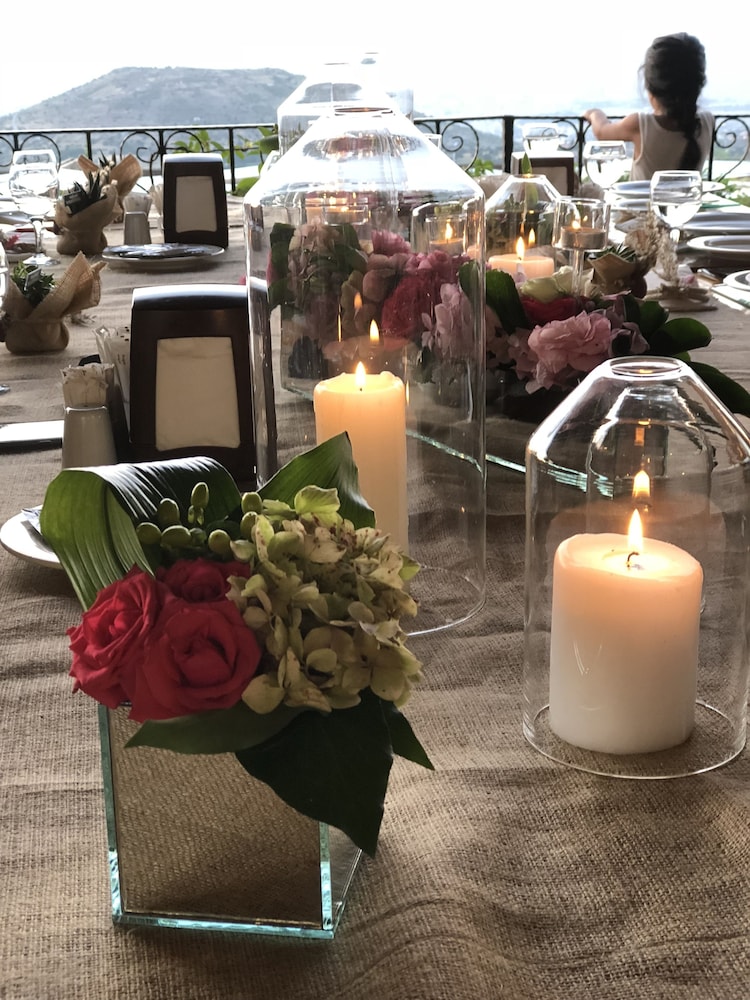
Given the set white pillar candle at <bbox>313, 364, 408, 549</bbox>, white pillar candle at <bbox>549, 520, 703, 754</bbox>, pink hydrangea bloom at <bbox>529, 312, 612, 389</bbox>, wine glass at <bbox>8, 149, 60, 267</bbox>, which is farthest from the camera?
wine glass at <bbox>8, 149, 60, 267</bbox>

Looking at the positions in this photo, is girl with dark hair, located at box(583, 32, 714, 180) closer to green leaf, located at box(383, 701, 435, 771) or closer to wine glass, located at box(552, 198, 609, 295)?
wine glass, located at box(552, 198, 609, 295)

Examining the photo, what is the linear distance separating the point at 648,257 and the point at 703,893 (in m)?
1.12

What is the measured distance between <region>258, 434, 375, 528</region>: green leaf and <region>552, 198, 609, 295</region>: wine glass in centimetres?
96

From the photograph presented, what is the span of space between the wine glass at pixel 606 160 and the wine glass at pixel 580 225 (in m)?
0.76

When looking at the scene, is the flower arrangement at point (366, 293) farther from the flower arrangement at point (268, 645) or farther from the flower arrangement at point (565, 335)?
the flower arrangement at point (268, 645)

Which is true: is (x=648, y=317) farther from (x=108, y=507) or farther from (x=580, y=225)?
(x=108, y=507)

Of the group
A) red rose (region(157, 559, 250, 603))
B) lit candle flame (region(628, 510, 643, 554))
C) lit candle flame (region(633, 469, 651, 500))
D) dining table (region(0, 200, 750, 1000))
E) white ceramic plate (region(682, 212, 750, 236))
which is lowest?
dining table (region(0, 200, 750, 1000))

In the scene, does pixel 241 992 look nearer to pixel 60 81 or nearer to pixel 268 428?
pixel 268 428

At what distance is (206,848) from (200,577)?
0.11 meters

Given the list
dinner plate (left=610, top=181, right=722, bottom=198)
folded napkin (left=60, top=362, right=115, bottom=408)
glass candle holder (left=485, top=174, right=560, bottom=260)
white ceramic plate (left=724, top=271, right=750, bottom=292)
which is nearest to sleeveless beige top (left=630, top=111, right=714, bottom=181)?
dinner plate (left=610, top=181, right=722, bottom=198)

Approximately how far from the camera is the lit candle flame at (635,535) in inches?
22.1

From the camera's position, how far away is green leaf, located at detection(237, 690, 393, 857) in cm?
39

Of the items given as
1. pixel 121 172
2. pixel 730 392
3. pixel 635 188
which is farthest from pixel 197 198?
pixel 730 392

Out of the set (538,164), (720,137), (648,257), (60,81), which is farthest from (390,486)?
(60,81)
